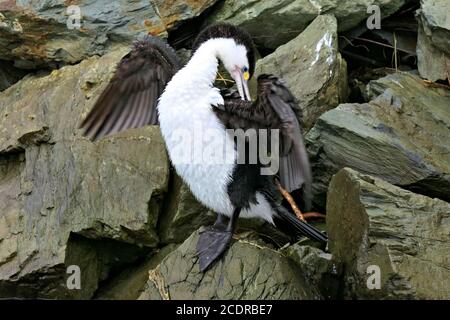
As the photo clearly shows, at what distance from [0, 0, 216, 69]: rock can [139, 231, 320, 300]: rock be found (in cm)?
254

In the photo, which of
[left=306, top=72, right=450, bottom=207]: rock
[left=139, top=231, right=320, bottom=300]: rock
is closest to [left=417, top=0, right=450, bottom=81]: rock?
[left=306, top=72, right=450, bottom=207]: rock

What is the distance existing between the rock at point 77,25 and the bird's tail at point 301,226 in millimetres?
2198

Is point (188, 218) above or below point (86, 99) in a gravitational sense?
below

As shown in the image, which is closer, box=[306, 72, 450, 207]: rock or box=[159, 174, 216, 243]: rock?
box=[306, 72, 450, 207]: rock

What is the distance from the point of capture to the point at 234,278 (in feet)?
16.3

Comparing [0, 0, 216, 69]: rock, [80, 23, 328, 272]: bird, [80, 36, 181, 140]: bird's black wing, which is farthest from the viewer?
[0, 0, 216, 69]: rock

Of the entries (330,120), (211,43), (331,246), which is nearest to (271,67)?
(330,120)

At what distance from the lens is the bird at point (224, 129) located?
16.1 ft

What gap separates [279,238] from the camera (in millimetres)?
6090

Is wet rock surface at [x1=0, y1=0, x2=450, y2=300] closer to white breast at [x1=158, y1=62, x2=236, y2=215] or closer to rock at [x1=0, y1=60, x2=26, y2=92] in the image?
rock at [x1=0, y1=60, x2=26, y2=92]

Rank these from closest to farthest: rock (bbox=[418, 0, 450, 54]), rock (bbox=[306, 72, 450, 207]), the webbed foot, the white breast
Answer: the webbed foot
the white breast
rock (bbox=[306, 72, 450, 207])
rock (bbox=[418, 0, 450, 54])

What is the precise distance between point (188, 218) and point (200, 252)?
1.01m

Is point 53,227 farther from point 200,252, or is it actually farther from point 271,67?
point 271,67

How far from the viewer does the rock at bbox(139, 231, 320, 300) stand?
490cm
